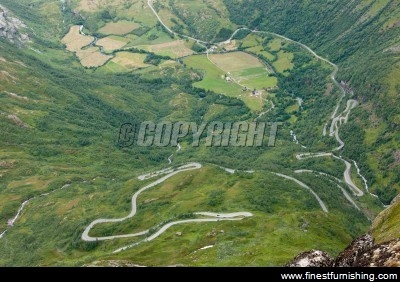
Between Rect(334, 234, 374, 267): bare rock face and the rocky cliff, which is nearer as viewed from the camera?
the rocky cliff

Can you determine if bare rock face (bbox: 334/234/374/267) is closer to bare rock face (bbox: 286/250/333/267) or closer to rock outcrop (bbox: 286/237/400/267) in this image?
rock outcrop (bbox: 286/237/400/267)

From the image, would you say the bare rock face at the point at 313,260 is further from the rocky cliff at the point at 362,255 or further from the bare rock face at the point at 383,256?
the bare rock face at the point at 383,256

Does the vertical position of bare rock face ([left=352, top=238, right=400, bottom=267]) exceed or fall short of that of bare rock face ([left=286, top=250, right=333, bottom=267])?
it exceeds it

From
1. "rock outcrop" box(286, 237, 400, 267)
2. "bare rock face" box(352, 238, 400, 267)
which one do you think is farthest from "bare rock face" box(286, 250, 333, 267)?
"bare rock face" box(352, 238, 400, 267)

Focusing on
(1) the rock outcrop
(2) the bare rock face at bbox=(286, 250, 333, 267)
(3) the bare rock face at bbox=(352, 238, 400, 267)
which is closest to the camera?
(3) the bare rock face at bbox=(352, 238, 400, 267)

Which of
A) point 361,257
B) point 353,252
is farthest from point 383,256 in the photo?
point 353,252

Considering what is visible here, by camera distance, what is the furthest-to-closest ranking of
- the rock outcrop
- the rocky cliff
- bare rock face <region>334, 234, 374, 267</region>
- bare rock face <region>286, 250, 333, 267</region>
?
bare rock face <region>286, 250, 333, 267</region>
bare rock face <region>334, 234, 374, 267</region>
the rocky cliff
the rock outcrop
